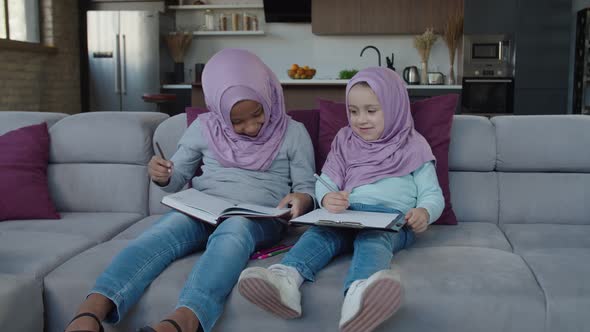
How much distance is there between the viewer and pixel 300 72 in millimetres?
5676

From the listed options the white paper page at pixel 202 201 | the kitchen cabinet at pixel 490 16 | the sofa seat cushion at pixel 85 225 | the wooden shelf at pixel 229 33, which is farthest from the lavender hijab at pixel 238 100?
the wooden shelf at pixel 229 33

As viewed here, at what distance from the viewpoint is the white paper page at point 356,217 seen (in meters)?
1.57

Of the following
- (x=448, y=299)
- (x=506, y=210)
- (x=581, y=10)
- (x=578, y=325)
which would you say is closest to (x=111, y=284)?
(x=448, y=299)

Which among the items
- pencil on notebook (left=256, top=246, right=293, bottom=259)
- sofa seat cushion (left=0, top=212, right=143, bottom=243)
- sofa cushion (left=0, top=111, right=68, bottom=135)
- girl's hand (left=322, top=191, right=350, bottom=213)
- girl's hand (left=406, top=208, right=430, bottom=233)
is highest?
sofa cushion (left=0, top=111, right=68, bottom=135)

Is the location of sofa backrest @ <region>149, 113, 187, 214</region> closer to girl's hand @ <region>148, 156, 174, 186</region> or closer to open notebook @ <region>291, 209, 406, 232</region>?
girl's hand @ <region>148, 156, 174, 186</region>

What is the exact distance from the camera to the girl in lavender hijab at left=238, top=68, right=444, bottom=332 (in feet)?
5.10

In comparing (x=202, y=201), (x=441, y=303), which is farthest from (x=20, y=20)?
(x=441, y=303)

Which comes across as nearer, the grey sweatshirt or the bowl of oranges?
the grey sweatshirt

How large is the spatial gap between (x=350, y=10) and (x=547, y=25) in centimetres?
182

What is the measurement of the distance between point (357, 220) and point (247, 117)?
1.85ft

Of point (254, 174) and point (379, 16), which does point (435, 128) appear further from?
point (379, 16)

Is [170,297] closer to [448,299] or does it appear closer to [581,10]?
[448,299]

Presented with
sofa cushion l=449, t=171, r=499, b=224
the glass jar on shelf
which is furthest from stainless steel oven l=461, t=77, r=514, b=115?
sofa cushion l=449, t=171, r=499, b=224

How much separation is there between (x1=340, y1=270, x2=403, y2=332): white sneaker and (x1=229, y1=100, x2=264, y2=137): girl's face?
79 centimetres
